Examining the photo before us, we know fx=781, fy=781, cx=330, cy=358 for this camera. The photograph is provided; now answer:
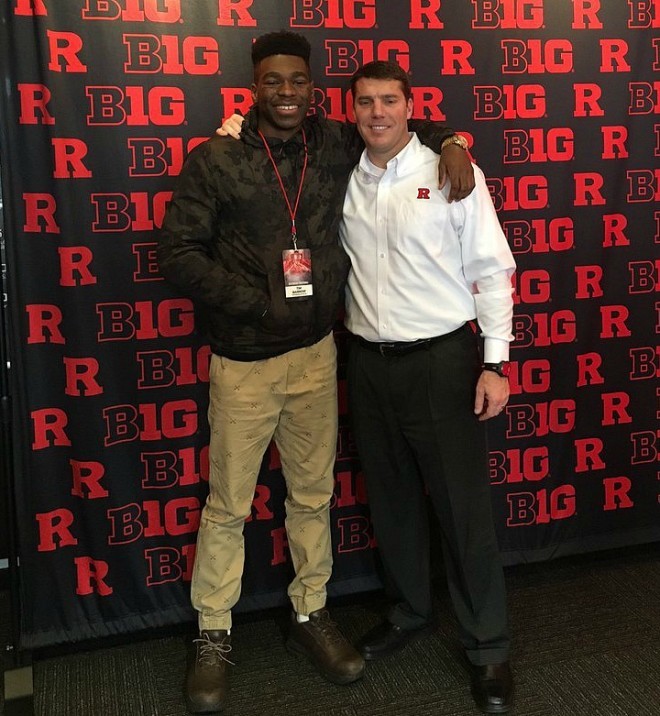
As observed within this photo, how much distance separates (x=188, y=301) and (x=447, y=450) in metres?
0.90

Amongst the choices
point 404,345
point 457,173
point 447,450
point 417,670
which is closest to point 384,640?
point 417,670

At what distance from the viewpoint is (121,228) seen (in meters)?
A: 2.27

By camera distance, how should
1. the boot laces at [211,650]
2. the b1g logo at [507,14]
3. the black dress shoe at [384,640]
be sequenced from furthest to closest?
the b1g logo at [507,14], the black dress shoe at [384,640], the boot laces at [211,650]

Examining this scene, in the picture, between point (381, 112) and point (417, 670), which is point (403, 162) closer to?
point (381, 112)

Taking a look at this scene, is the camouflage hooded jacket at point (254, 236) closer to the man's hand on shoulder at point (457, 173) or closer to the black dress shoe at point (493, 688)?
the man's hand on shoulder at point (457, 173)

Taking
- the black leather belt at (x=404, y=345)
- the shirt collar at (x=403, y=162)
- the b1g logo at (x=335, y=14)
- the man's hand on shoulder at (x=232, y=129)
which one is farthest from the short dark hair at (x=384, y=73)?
the black leather belt at (x=404, y=345)

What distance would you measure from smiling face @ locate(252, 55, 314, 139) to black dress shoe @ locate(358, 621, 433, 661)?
1.45 m

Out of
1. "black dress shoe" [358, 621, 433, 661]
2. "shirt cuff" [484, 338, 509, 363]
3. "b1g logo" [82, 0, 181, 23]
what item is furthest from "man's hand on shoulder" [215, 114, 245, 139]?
"black dress shoe" [358, 621, 433, 661]

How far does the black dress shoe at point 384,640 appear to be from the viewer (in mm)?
2256

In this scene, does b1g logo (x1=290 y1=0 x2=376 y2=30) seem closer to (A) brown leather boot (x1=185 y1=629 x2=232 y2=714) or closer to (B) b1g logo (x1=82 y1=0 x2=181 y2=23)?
(B) b1g logo (x1=82 y1=0 x2=181 y2=23)

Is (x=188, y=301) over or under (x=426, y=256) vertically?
under

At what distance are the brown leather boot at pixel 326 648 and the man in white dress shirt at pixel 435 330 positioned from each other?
323mm

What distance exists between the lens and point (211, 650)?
2.16m

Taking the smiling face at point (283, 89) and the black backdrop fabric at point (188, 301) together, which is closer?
the smiling face at point (283, 89)
